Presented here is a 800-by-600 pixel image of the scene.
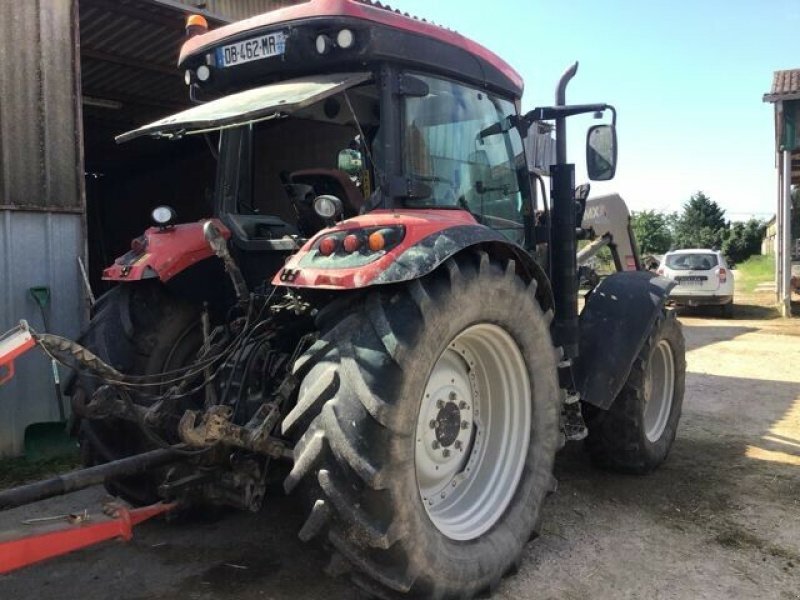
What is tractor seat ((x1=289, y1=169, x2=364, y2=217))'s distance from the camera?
3.32 metres

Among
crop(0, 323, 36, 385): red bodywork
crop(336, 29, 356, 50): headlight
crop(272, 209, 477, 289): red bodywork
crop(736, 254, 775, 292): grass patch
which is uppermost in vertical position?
crop(336, 29, 356, 50): headlight

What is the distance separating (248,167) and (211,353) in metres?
1.16

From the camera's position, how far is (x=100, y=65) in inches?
345

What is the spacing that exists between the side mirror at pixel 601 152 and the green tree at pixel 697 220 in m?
50.3

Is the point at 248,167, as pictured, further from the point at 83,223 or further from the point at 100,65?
the point at 100,65

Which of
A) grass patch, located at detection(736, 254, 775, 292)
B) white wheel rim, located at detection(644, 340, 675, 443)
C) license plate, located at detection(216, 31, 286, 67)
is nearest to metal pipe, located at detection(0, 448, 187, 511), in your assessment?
license plate, located at detection(216, 31, 286, 67)

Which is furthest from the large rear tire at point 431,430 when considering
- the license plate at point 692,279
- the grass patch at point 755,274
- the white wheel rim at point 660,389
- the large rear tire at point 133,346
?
the grass patch at point 755,274

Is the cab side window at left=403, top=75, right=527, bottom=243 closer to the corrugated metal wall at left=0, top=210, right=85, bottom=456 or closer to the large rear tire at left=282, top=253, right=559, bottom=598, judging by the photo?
the large rear tire at left=282, top=253, right=559, bottom=598

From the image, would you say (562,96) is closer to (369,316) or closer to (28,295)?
(369,316)

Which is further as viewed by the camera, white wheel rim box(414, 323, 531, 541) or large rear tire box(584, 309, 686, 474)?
large rear tire box(584, 309, 686, 474)

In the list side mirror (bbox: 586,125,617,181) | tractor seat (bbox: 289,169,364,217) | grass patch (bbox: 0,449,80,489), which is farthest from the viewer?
grass patch (bbox: 0,449,80,489)

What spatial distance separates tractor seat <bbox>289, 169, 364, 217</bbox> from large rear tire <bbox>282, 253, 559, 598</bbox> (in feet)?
2.54

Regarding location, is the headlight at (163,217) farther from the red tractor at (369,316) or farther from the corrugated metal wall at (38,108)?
the corrugated metal wall at (38,108)

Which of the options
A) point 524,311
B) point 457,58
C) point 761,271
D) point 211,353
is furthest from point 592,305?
point 761,271
